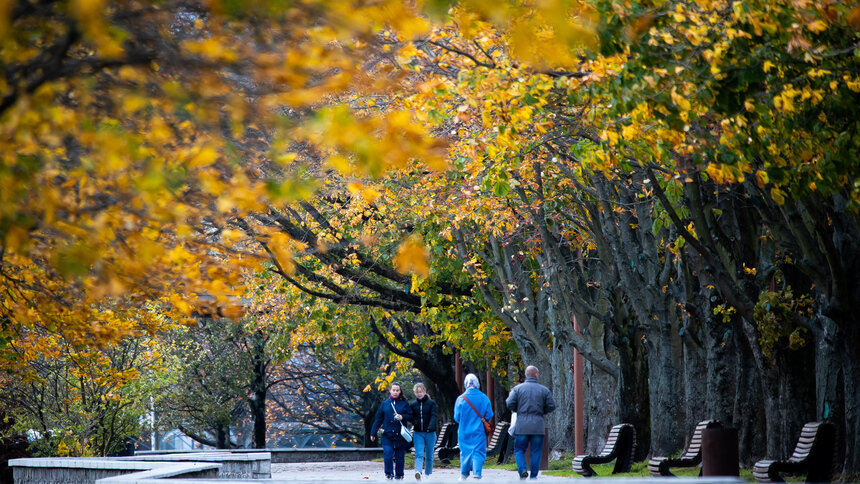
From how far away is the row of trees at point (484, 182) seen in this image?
5.61m

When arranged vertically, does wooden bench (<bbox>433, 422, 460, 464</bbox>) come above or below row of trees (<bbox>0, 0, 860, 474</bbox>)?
below

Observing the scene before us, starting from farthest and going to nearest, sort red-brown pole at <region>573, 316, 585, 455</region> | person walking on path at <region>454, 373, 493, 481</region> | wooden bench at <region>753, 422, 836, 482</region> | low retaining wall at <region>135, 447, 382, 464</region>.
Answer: low retaining wall at <region>135, 447, 382, 464</region>
red-brown pole at <region>573, 316, 585, 455</region>
person walking on path at <region>454, 373, 493, 481</region>
wooden bench at <region>753, 422, 836, 482</region>

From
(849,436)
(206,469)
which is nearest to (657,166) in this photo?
(849,436)

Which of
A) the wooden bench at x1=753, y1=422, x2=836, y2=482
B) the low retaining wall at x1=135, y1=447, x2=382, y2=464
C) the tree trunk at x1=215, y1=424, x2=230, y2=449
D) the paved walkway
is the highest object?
the tree trunk at x1=215, y1=424, x2=230, y2=449

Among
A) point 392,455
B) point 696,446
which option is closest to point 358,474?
point 392,455

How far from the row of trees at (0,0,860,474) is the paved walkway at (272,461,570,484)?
2.59 metres

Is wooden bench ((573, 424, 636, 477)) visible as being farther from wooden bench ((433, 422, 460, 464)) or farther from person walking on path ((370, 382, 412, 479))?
wooden bench ((433, 422, 460, 464))

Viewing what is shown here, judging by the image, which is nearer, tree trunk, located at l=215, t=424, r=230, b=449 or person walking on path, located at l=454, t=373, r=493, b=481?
person walking on path, located at l=454, t=373, r=493, b=481

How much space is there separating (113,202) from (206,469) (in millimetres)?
7643

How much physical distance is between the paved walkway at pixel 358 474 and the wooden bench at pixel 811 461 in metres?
2.37

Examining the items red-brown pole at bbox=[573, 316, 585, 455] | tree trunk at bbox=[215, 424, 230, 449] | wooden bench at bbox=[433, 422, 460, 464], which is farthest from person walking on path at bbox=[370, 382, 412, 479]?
tree trunk at bbox=[215, 424, 230, 449]

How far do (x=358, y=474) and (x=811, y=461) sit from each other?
568 inches

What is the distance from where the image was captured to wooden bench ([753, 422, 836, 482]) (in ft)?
42.5

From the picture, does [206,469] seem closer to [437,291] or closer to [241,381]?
[437,291]
